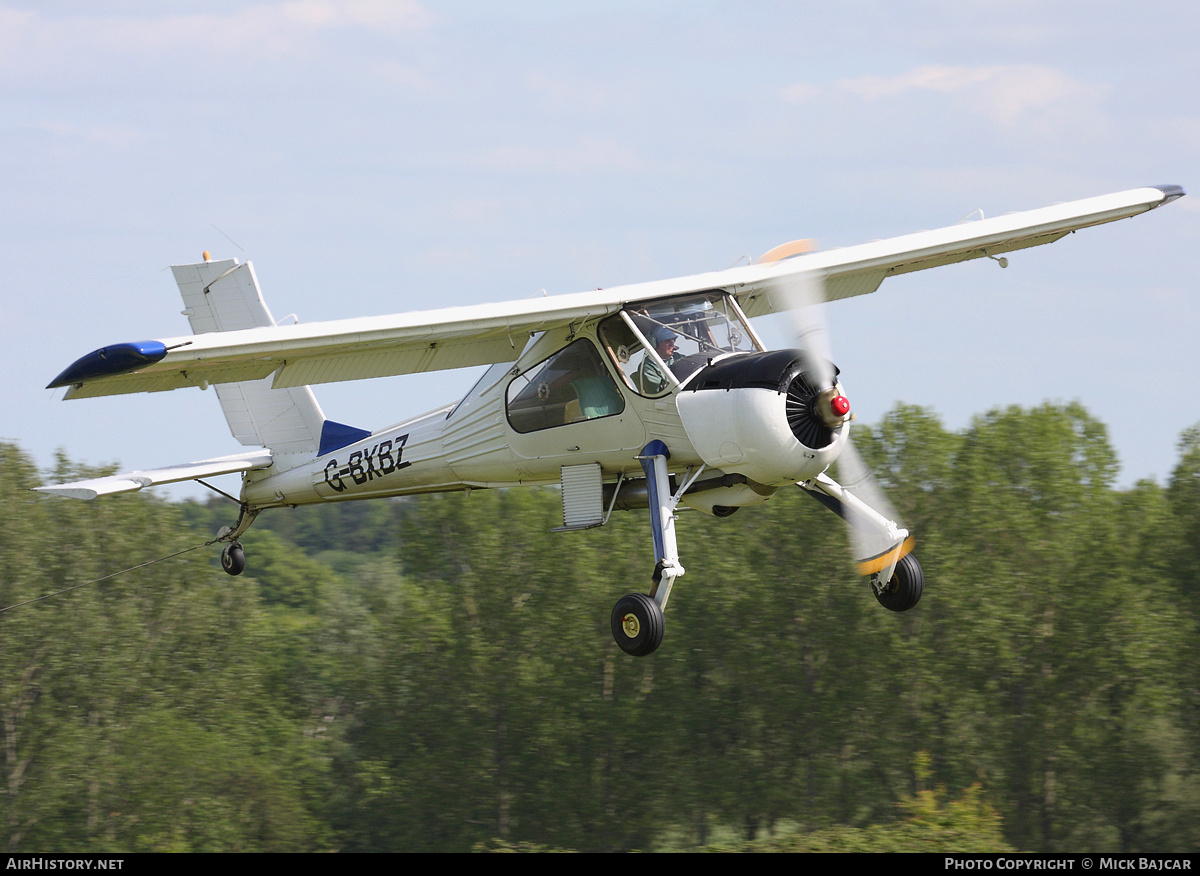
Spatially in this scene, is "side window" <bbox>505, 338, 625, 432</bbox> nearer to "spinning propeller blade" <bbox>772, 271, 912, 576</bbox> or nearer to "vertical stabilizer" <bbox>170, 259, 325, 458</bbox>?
"spinning propeller blade" <bbox>772, 271, 912, 576</bbox>

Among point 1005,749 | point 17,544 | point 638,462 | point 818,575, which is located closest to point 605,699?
point 818,575

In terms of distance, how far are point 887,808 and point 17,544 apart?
30795 mm

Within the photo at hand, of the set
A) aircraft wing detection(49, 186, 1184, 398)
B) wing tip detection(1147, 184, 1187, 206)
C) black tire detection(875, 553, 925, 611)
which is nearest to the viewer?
aircraft wing detection(49, 186, 1184, 398)

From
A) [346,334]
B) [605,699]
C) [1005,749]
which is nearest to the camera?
[346,334]

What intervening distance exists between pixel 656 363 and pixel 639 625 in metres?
2.25

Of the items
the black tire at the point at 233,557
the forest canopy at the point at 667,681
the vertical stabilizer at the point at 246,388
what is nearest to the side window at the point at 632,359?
the vertical stabilizer at the point at 246,388

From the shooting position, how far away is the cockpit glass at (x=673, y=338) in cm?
Answer: 1091

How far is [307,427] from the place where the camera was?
Answer: 1488cm

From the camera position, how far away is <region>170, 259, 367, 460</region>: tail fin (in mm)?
14883

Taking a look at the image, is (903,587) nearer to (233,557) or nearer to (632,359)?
(632,359)

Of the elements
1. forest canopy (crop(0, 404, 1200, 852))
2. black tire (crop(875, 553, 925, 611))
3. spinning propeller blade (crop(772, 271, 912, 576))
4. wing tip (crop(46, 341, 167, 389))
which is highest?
wing tip (crop(46, 341, 167, 389))

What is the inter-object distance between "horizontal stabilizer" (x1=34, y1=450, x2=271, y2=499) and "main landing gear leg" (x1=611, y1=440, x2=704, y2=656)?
16.8 ft

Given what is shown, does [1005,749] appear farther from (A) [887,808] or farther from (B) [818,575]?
(B) [818,575]

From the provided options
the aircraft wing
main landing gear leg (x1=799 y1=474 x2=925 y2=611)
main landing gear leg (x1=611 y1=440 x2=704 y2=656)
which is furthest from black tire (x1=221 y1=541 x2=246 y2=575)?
main landing gear leg (x1=799 y1=474 x2=925 y2=611)
